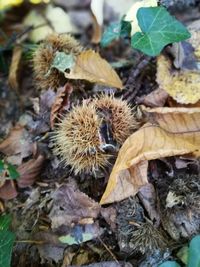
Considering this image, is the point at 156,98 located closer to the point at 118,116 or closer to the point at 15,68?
the point at 118,116

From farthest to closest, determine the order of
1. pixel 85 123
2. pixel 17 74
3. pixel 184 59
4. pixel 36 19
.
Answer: pixel 36 19
pixel 17 74
pixel 184 59
pixel 85 123

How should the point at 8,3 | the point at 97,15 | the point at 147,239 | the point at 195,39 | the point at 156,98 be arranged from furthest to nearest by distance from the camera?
the point at 8,3 → the point at 97,15 → the point at 195,39 → the point at 156,98 → the point at 147,239

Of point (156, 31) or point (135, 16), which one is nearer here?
point (156, 31)

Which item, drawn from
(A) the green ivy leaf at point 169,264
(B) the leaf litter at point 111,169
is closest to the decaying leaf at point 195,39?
(B) the leaf litter at point 111,169

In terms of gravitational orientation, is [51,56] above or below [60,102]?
above

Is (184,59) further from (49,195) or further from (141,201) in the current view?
(49,195)

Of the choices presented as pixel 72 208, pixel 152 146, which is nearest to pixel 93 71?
pixel 152 146

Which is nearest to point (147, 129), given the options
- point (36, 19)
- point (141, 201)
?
point (141, 201)
